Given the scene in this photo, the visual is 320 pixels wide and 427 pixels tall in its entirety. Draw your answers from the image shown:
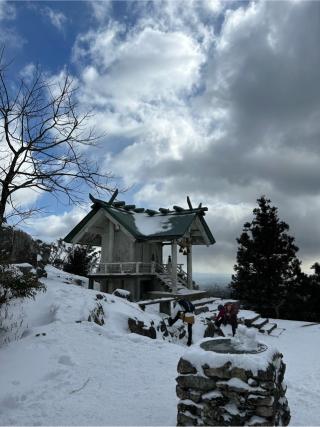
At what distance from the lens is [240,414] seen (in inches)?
208

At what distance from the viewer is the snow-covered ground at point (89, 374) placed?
6324 mm

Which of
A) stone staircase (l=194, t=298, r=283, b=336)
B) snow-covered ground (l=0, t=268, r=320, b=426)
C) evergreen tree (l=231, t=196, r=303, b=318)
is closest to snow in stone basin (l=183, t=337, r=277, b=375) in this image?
snow-covered ground (l=0, t=268, r=320, b=426)

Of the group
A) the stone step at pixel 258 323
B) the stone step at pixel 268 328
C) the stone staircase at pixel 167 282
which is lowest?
the stone step at pixel 268 328

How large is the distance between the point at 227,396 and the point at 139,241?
16.4 meters

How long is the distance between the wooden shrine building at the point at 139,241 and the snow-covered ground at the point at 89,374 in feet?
30.3

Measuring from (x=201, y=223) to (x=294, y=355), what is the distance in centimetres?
1275

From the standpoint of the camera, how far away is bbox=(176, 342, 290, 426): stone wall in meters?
5.27

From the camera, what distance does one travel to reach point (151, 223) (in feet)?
76.2

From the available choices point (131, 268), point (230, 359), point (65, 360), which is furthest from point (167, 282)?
point (230, 359)

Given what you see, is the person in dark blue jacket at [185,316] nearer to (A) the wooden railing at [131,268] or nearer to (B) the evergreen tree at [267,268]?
(A) the wooden railing at [131,268]

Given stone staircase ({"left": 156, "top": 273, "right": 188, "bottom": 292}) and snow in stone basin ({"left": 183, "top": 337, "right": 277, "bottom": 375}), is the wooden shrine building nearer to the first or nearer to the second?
stone staircase ({"left": 156, "top": 273, "right": 188, "bottom": 292})

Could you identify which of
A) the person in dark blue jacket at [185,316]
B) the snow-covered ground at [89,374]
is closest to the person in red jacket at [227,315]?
the person in dark blue jacket at [185,316]

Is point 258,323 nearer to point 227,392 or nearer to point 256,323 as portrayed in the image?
point 256,323

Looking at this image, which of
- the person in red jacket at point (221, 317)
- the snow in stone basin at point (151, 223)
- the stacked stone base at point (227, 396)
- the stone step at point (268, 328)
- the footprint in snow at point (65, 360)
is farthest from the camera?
the snow in stone basin at point (151, 223)
